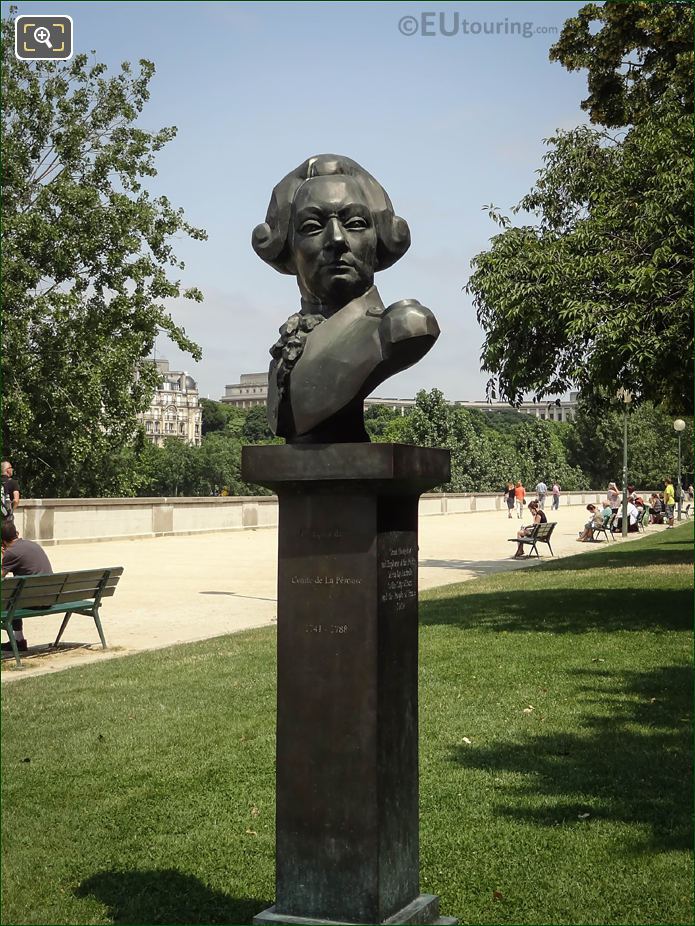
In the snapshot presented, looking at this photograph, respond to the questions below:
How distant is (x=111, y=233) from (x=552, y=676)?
23484 mm

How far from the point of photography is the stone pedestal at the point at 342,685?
4441mm

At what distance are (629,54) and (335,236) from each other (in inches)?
573

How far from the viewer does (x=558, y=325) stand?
13.6m

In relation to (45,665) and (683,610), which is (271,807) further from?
(683,610)

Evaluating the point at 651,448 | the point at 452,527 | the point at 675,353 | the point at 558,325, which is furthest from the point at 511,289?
the point at 651,448

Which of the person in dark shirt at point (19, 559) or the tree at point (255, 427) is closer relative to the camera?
the person in dark shirt at point (19, 559)

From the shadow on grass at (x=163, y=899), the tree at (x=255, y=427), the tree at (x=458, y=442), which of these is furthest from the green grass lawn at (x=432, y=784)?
the tree at (x=255, y=427)

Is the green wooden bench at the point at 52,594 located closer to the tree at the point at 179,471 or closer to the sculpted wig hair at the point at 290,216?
the sculpted wig hair at the point at 290,216

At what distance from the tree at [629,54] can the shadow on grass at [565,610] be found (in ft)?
21.1

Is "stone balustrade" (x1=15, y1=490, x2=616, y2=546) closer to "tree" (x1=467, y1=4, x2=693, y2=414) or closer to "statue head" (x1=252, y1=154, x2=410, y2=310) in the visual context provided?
"tree" (x1=467, y1=4, x2=693, y2=414)

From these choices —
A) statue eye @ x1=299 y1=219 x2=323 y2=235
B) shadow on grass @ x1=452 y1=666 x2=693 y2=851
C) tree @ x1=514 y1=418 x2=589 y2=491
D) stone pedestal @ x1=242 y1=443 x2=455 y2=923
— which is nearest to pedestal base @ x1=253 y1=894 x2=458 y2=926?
stone pedestal @ x1=242 y1=443 x2=455 y2=923

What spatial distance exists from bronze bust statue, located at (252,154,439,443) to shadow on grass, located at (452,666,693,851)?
278cm

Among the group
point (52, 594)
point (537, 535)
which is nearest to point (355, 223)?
point (52, 594)

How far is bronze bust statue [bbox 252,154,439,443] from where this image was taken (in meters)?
4.61
